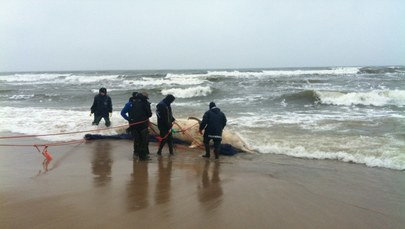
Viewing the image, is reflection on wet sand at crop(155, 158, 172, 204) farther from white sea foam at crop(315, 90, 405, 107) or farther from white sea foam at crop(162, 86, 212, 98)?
white sea foam at crop(162, 86, 212, 98)

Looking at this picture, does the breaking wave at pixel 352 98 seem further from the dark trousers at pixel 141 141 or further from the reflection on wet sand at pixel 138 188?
the reflection on wet sand at pixel 138 188

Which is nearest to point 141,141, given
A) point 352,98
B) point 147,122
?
point 147,122

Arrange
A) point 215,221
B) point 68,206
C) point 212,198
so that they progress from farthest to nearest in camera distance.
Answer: point 212,198 < point 68,206 < point 215,221

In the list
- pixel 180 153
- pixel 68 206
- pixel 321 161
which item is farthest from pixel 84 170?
pixel 321 161

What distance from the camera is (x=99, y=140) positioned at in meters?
9.50

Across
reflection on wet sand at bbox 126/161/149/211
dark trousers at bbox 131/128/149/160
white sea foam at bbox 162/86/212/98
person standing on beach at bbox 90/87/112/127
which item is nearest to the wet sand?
reflection on wet sand at bbox 126/161/149/211

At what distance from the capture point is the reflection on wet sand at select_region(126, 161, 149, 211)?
14.5ft

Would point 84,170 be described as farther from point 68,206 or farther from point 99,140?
point 99,140

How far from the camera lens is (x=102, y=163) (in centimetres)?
686

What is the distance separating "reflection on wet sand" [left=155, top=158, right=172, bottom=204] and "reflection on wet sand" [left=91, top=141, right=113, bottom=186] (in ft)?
2.72

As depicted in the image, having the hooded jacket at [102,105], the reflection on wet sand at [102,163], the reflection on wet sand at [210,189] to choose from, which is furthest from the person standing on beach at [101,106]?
the reflection on wet sand at [210,189]

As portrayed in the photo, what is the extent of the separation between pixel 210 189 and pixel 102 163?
8.73 ft

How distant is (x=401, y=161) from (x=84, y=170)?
6.02 m

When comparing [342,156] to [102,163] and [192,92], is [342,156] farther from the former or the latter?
[192,92]
